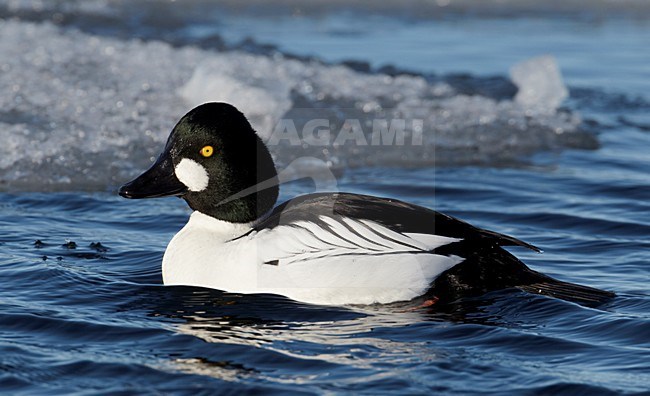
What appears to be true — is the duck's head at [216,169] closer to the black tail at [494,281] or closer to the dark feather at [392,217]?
the dark feather at [392,217]

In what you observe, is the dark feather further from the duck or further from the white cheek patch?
the white cheek patch

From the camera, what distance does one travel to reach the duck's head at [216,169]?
5.45 m

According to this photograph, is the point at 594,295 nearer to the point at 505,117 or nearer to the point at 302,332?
the point at 302,332

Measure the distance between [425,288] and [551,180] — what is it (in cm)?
343

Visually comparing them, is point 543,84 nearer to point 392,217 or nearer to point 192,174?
point 392,217

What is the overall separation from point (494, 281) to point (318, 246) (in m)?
0.87

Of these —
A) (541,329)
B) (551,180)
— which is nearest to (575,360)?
(541,329)

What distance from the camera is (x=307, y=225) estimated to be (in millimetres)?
5188

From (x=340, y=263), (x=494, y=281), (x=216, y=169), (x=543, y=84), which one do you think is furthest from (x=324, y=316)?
(x=543, y=84)

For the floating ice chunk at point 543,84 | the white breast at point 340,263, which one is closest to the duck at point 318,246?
the white breast at point 340,263

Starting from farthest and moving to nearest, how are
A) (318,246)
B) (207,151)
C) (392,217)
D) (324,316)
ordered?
(207,151)
(392,217)
(318,246)
(324,316)

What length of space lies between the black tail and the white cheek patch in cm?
130

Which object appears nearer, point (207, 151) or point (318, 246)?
point (318, 246)

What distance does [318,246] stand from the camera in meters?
5.14
